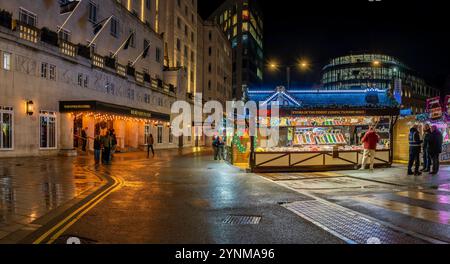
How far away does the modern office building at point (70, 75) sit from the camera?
25156 mm

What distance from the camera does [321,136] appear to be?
69.5 feet

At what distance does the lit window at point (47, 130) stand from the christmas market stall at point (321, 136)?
14200 mm

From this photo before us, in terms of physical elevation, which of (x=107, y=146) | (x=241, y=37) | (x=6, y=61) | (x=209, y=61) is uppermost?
(x=241, y=37)

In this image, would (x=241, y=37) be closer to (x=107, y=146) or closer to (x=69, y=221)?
(x=107, y=146)

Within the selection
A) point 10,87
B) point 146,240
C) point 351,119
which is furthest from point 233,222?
point 10,87

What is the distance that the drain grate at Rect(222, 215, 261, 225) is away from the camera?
7961mm

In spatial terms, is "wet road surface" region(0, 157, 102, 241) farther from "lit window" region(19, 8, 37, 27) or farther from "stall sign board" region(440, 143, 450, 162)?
"stall sign board" region(440, 143, 450, 162)

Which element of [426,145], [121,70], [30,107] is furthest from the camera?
[121,70]

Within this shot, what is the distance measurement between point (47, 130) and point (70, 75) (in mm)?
4827

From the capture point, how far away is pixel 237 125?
24000 mm

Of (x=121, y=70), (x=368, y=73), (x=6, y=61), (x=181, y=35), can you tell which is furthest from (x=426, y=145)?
(x=368, y=73)

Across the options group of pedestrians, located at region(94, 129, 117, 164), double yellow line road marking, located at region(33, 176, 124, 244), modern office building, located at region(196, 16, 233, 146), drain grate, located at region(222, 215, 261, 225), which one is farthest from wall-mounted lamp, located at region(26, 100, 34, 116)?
modern office building, located at region(196, 16, 233, 146)

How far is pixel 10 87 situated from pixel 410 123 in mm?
23447

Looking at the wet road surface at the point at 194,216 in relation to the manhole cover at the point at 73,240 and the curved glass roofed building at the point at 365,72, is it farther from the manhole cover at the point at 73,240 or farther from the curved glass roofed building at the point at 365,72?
the curved glass roofed building at the point at 365,72
